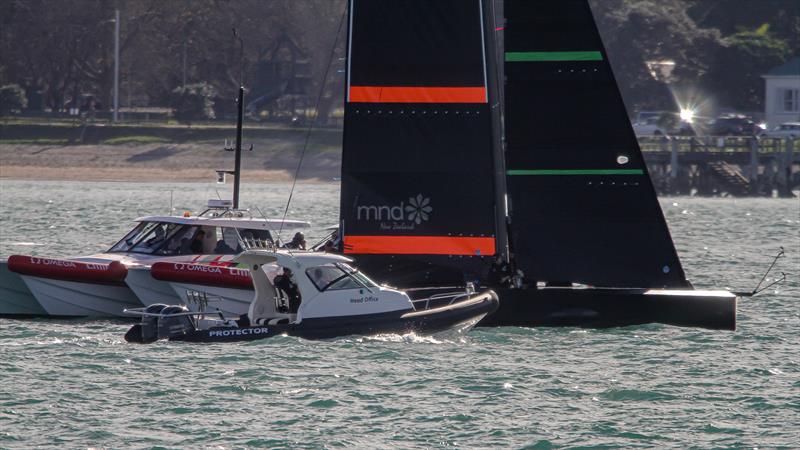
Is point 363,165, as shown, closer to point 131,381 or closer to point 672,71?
point 131,381

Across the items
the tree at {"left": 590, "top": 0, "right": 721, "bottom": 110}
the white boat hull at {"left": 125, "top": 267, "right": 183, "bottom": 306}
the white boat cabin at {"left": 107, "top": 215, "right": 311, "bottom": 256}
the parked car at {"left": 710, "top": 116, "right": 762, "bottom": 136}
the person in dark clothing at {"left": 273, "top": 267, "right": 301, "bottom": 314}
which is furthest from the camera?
the tree at {"left": 590, "top": 0, "right": 721, "bottom": 110}

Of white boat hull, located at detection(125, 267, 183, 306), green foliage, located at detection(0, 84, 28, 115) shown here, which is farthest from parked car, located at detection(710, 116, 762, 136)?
white boat hull, located at detection(125, 267, 183, 306)

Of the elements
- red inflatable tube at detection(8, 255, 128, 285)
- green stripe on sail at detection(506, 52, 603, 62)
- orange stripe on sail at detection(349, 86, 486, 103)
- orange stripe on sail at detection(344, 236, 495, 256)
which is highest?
green stripe on sail at detection(506, 52, 603, 62)

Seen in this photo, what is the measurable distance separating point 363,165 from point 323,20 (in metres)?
77.3

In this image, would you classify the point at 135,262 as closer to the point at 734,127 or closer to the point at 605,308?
the point at 605,308

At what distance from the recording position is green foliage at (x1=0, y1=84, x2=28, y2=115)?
3548 inches

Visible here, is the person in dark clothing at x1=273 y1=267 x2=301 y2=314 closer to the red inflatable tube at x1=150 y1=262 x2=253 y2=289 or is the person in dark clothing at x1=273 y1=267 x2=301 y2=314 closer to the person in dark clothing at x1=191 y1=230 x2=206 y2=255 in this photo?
the red inflatable tube at x1=150 y1=262 x2=253 y2=289

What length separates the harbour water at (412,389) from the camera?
17.9m

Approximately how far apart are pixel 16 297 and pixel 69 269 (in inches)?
56.1

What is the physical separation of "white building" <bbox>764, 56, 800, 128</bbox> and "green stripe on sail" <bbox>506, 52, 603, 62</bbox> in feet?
247

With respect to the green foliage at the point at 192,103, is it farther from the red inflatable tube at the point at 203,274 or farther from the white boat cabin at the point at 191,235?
the red inflatable tube at the point at 203,274

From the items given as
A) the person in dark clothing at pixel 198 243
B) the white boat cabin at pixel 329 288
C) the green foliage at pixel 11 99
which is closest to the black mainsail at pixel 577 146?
the white boat cabin at pixel 329 288

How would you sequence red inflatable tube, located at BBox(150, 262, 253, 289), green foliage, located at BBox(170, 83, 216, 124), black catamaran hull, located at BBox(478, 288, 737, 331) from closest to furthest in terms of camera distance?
black catamaran hull, located at BBox(478, 288, 737, 331), red inflatable tube, located at BBox(150, 262, 253, 289), green foliage, located at BBox(170, 83, 216, 124)

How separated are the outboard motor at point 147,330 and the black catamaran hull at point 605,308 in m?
5.16
